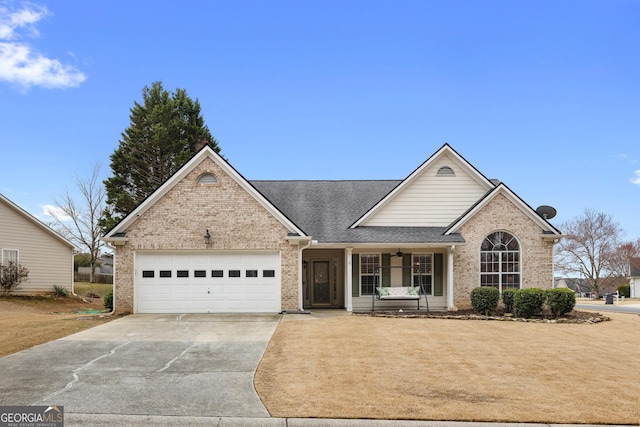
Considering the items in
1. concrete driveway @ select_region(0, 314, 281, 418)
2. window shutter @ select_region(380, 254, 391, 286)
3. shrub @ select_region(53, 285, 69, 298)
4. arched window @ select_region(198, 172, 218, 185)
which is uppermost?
arched window @ select_region(198, 172, 218, 185)

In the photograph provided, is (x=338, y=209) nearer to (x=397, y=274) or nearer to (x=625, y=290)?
(x=397, y=274)

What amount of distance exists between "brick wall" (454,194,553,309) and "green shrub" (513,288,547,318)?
1.99 meters

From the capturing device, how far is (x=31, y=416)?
689cm

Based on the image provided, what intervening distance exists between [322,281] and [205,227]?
5851 millimetres

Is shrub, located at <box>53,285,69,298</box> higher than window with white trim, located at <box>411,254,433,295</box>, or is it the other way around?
window with white trim, located at <box>411,254,433,295</box>

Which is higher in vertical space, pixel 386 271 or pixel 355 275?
pixel 386 271

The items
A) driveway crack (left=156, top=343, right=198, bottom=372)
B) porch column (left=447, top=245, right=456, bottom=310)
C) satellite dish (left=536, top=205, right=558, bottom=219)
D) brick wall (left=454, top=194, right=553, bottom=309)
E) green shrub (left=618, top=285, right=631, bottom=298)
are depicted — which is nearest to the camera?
driveway crack (left=156, top=343, right=198, bottom=372)

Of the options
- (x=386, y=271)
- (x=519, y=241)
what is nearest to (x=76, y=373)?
(x=386, y=271)

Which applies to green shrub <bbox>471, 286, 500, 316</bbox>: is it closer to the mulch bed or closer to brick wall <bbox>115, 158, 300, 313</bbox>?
the mulch bed

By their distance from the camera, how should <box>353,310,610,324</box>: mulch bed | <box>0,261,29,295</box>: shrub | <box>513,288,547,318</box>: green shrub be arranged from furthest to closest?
<box>0,261,29,295</box>: shrub, <box>513,288,547,318</box>: green shrub, <box>353,310,610,324</box>: mulch bed

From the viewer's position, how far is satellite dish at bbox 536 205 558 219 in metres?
22.4

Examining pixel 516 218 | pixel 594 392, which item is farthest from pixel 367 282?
pixel 594 392

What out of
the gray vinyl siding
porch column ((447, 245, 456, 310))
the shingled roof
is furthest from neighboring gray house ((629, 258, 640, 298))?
porch column ((447, 245, 456, 310))

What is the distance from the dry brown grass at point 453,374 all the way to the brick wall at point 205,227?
4254mm
